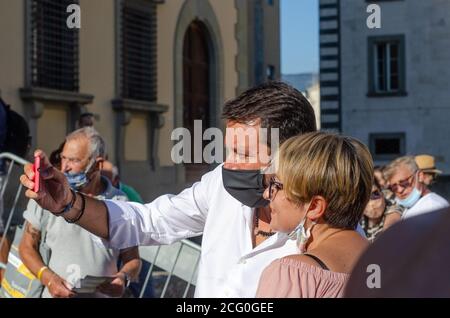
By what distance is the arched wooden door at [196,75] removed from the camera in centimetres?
1611

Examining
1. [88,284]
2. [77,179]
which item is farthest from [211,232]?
[77,179]

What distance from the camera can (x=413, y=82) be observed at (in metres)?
18.5

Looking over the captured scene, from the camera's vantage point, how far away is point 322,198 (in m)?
2.29

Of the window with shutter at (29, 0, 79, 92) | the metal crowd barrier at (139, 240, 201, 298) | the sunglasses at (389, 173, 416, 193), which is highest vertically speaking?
the window with shutter at (29, 0, 79, 92)

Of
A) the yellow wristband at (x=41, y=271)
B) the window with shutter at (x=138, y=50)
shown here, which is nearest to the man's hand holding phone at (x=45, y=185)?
the yellow wristband at (x=41, y=271)

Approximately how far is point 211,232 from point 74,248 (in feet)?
5.48

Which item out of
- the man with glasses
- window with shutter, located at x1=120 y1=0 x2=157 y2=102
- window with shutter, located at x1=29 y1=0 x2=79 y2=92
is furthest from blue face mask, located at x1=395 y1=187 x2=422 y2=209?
window with shutter, located at x1=120 y1=0 x2=157 y2=102

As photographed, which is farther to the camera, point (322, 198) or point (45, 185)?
point (45, 185)

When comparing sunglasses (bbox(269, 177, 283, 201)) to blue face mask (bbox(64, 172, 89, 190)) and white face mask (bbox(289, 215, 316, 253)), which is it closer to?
white face mask (bbox(289, 215, 316, 253))

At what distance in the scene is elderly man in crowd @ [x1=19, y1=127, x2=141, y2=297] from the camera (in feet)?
14.4

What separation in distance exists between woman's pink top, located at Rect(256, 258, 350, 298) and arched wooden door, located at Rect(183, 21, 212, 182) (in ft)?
44.3

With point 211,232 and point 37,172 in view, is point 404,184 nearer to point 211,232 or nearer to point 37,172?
point 211,232

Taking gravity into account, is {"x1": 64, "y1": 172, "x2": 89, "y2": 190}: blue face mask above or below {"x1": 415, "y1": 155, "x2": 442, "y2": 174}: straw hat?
below

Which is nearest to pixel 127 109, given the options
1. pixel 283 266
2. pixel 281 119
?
pixel 281 119
